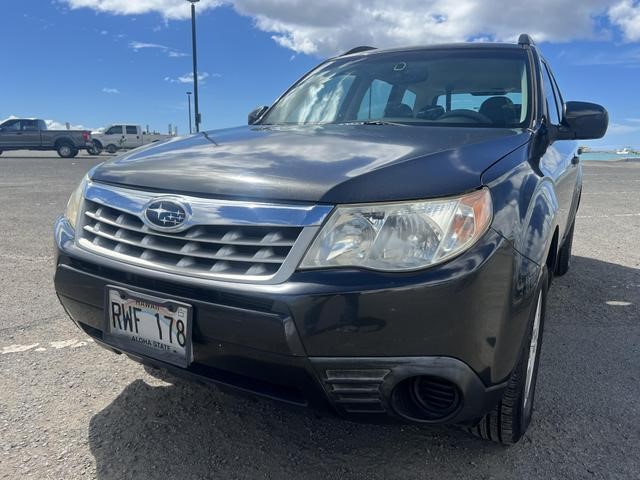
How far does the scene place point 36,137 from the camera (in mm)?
25797

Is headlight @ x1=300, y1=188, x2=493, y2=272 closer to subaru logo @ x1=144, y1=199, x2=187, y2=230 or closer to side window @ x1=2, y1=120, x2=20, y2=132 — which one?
subaru logo @ x1=144, y1=199, x2=187, y2=230

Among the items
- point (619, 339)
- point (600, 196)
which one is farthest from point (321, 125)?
point (600, 196)

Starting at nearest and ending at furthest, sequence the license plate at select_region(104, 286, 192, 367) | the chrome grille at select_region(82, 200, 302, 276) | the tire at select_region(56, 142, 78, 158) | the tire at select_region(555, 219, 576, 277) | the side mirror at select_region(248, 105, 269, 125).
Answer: the chrome grille at select_region(82, 200, 302, 276)
the license plate at select_region(104, 286, 192, 367)
the side mirror at select_region(248, 105, 269, 125)
the tire at select_region(555, 219, 576, 277)
the tire at select_region(56, 142, 78, 158)

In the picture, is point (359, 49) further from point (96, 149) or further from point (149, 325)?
point (96, 149)

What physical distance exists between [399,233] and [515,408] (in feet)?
2.80

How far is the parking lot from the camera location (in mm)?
2053

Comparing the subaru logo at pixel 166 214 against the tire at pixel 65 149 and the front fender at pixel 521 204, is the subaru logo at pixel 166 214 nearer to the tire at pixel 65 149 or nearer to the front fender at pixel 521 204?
the front fender at pixel 521 204

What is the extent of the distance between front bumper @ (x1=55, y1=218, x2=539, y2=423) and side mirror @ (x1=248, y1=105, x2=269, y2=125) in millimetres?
1954

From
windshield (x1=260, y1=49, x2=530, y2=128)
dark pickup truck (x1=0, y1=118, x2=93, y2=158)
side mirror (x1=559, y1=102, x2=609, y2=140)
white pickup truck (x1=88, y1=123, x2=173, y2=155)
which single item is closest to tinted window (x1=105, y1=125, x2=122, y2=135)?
white pickup truck (x1=88, y1=123, x2=173, y2=155)

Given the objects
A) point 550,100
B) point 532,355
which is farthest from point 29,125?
point 532,355

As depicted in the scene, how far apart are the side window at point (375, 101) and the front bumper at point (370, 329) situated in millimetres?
1529

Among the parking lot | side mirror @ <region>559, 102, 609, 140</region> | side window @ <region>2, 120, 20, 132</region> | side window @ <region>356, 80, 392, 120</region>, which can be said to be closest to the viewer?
the parking lot

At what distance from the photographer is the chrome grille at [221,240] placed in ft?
5.49

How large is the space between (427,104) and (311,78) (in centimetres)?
99
